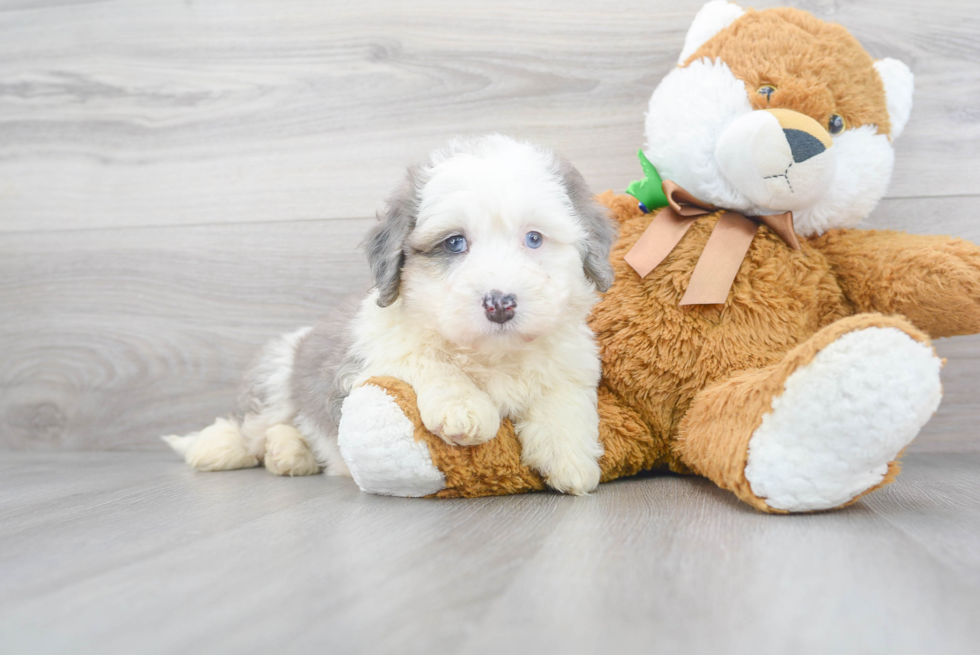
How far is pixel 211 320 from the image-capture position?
2.36m

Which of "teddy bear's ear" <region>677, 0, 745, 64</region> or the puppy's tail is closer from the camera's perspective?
"teddy bear's ear" <region>677, 0, 745, 64</region>

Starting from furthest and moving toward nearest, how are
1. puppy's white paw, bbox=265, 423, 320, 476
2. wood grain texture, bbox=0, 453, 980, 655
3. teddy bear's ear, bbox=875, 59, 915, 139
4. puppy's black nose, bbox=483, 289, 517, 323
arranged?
1. puppy's white paw, bbox=265, 423, 320, 476
2. teddy bear's ear, bbox=875, 59, 915, 139
3. puppy's black nose, bbox=483, 289, 517, 323
4. wood grain texture, bbox=0, 453, 980, 655

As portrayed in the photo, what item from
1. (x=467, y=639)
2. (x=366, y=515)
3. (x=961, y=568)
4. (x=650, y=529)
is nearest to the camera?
(x=467, y=639)

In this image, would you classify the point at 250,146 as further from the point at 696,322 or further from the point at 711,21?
the point at 696,322

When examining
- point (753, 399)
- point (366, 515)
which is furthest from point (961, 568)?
point (366, 515)

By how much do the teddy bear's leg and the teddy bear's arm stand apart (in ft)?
1.45

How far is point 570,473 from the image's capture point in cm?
141

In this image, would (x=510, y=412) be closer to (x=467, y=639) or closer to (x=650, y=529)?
(x=650, y=529)

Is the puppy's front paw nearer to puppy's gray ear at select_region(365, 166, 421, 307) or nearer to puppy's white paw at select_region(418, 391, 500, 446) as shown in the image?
puppy's white paw at select_region(418, 391, 500, 446)

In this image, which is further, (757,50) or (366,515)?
(757,50)

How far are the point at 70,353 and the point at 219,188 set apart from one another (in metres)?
0.77

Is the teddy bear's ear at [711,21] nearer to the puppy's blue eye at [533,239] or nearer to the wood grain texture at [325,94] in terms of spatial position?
the wood grain texture at [325,94]

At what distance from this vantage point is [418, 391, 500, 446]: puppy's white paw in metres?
1.30

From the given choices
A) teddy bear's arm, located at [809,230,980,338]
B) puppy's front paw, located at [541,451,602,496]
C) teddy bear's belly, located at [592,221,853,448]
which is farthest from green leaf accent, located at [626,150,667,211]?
puppy's front paw, located at [541,451,602,496]
